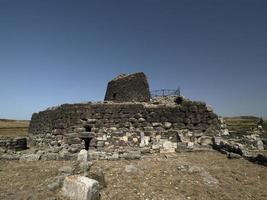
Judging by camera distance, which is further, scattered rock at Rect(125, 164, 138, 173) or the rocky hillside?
the rocky hillside

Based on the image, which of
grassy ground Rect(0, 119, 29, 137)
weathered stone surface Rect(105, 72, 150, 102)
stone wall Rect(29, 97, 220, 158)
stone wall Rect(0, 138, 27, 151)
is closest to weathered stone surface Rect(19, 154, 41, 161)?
stone wall Rect(29, 97, 220, 158)

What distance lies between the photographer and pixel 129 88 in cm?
1833

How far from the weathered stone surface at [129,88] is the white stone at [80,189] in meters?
12.5

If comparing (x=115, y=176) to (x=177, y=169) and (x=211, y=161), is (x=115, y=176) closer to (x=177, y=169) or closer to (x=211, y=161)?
(x=177, y=169)

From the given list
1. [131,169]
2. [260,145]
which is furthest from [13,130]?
[131,169]

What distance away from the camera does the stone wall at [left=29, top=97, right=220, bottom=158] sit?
45.5 feet

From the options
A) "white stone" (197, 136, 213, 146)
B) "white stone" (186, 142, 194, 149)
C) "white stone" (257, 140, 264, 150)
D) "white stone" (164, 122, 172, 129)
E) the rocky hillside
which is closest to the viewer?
"white stone" (186, 142, 194, 149)

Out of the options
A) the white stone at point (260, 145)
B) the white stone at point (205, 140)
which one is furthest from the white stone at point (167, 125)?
the white stone at point (260, 145)

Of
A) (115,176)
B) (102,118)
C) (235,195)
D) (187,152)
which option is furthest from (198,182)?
(102,118)

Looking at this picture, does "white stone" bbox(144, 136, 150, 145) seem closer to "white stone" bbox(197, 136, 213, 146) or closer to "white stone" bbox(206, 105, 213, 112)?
"white stone" bbox(197, 136, 213, 146)

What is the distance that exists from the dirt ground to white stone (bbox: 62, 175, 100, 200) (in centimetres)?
36

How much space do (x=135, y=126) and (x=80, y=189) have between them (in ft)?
28.9

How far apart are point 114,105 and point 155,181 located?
787cm

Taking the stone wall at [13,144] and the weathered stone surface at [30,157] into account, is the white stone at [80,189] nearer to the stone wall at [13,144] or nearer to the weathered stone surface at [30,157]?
the weathered stone surface at [30,157]
